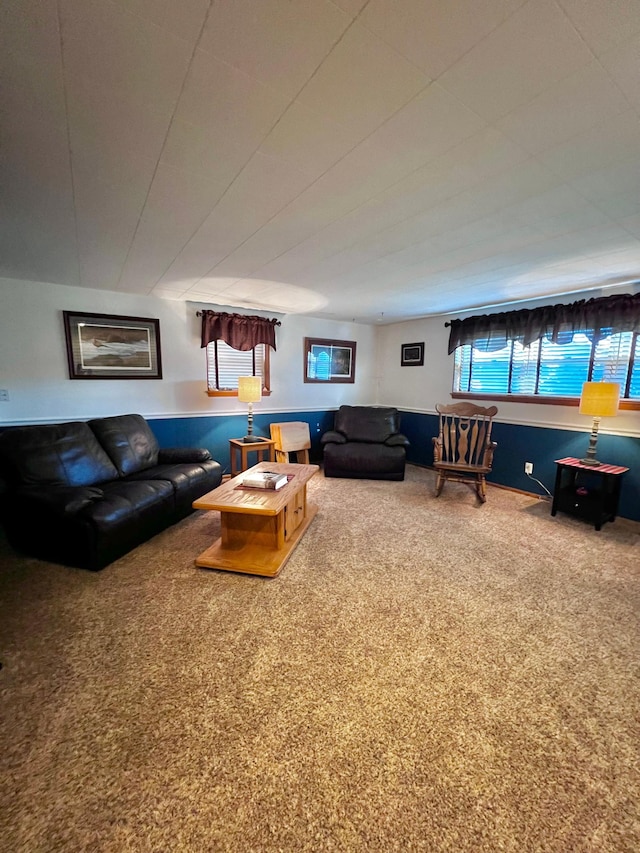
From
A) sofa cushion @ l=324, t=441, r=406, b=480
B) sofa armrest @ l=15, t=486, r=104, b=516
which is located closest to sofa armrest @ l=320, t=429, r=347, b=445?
sofa cushion @ l=324, t=441, r=406, b=480

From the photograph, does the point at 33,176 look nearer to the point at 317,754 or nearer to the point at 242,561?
the point at 242,561

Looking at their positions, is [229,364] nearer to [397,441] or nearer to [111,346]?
[111,346]

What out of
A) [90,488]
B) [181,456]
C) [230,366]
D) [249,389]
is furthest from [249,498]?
[230,366]

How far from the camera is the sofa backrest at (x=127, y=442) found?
123 inches

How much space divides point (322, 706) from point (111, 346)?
3.83 metres

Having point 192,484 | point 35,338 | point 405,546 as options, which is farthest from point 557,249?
point 35,338

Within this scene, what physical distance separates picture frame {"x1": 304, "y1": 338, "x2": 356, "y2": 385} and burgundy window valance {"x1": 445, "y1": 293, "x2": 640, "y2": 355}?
1.61 metres

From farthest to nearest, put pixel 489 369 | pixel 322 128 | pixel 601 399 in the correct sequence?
pixel 489 369
pixel 601 399
pixel 322 128

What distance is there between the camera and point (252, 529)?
2.48 metres

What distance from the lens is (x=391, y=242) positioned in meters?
2.22

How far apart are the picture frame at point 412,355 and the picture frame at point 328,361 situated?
787 mm

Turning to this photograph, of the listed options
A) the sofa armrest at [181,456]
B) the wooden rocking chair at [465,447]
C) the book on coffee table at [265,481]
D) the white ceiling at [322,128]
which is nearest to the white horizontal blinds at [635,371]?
the white ceiling at [322,128]

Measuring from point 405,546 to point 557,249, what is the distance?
237 centimetres

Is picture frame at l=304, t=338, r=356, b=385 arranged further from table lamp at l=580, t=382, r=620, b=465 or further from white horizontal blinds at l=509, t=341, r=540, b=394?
table lamp at l=580, t=382, r=620, b=465
